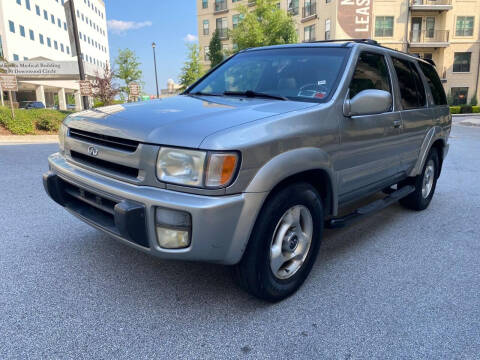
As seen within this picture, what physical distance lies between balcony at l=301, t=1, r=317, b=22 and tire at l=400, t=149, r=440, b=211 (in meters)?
32.2

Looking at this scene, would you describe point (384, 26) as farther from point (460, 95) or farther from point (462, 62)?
point (460, 95)

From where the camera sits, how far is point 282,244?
8.50 ft

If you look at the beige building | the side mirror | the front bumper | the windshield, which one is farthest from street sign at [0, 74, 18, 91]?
the beige building

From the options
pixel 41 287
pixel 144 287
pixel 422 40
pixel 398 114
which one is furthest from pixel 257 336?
pixel 422 40

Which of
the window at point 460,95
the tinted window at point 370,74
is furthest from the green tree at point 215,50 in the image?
the tinted window at point 370,74

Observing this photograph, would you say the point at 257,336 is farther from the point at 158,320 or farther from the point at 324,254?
the point at 324,254

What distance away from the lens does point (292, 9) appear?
36469mm

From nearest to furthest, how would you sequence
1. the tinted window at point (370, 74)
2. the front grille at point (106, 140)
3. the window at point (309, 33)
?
the front grille at point (106, 140)
the tinted window at point (370, 74)
the window at point (309, 33)

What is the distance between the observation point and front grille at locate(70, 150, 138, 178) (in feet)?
7.60

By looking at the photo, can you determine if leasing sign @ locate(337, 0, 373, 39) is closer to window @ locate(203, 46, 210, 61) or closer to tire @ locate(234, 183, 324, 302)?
window @ locate(203, 46, 210, 61)

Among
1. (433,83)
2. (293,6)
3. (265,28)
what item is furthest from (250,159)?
(293,6)

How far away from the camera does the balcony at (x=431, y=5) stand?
105ft

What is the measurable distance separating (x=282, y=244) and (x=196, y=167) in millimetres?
904

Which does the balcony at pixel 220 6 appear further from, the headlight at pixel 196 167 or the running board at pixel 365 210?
the headlight at pixel 196 167
